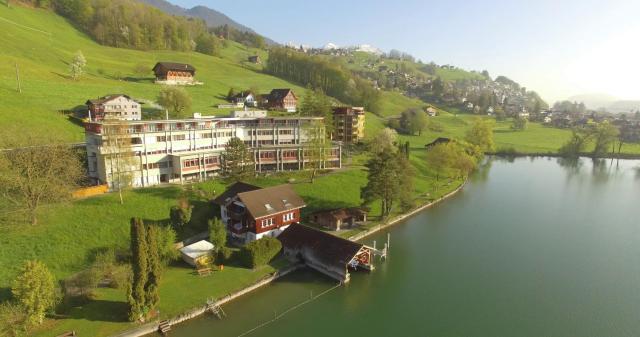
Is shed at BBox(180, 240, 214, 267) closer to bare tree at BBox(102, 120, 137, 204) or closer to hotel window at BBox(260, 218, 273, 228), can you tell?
hotel window at BBox(260, 218, 273, 228)

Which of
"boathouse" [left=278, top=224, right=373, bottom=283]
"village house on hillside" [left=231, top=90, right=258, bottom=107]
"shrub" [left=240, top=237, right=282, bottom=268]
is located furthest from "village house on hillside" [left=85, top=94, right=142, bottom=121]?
"boathouse" [left=278, top=224, right=373, bottom=283]

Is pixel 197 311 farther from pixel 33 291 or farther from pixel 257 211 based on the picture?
pixel 257 211

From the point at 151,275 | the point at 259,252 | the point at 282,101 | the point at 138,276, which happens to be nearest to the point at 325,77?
the point at 282,101

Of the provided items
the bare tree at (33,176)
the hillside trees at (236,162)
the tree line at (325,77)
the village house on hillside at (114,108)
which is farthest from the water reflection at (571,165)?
the bare tree at (33,176)

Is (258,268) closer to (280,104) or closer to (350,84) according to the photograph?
(280,104)

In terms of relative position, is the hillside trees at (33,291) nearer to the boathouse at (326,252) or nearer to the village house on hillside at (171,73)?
the boathouse at (326,252)

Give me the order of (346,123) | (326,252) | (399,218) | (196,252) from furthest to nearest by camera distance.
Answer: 1. (346,123)
2. (399,218)
3. (326,252)
4. (196,252)
